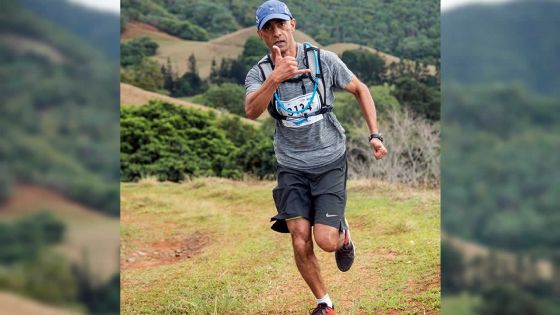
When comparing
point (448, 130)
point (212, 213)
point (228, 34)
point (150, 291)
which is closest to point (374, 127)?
point (448, 130)

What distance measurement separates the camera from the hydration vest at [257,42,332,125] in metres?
4.42

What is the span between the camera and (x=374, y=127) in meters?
4.56

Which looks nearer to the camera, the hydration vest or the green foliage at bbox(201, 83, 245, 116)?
the hydration vest

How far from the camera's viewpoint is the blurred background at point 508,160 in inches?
97.5

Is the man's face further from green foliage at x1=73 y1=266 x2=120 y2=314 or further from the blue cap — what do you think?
green foliage at x1=73 y1=266 x2=120 y2=314

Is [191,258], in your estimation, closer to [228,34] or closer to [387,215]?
[387,215]

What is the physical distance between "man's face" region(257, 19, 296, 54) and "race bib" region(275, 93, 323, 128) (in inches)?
10.5

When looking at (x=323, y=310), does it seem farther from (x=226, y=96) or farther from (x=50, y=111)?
(x=226, y=96)

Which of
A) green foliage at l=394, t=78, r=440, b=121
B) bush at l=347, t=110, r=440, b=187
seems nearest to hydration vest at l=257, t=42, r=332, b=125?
bush at l=347, t=110, r=440, b=187

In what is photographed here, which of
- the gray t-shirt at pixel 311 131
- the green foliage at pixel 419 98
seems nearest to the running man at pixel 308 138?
the gray t-shirt at pixel 311 131

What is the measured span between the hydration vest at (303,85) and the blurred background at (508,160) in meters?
1.90

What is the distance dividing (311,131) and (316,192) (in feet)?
1.12

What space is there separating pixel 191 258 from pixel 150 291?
2.50 m

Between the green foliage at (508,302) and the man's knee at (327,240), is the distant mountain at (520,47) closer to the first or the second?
the green foliage at (508,302)
